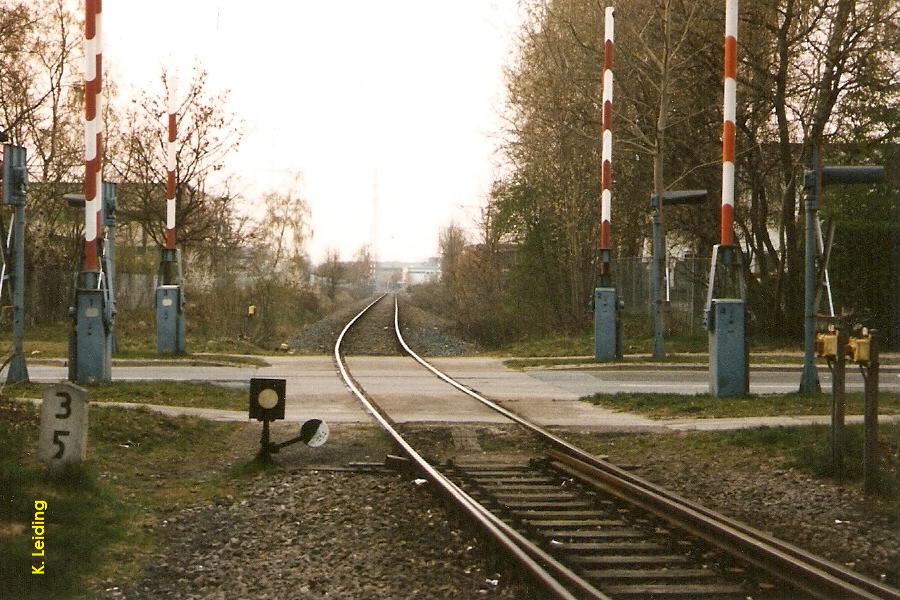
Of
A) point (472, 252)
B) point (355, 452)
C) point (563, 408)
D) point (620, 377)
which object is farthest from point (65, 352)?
point (472, 252)

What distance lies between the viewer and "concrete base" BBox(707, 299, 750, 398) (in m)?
14.9

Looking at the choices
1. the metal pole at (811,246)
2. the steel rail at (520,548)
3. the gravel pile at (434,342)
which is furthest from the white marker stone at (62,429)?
the gravel pile at (434,342)

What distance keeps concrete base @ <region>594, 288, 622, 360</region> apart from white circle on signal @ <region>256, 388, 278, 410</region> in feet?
41.1

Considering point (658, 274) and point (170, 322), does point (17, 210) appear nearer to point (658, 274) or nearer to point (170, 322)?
point (170, 322)

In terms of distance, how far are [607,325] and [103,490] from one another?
15.4 meters

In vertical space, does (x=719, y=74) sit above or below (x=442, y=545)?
above

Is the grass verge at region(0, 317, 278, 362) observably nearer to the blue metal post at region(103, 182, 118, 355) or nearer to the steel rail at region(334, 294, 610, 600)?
the blue metal post at region(103, 182, 118, 355)

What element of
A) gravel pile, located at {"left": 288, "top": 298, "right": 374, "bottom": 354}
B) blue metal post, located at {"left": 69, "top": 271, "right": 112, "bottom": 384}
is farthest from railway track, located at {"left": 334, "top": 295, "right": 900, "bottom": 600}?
gravel pile, located at {"left": 288, "top": 298, "right": 374, "bottom": 354}

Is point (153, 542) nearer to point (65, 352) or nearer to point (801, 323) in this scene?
point (65, 352)

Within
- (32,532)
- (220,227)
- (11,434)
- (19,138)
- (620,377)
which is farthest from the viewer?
(220,227)

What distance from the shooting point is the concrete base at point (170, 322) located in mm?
23000

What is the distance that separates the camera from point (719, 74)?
2670 cm

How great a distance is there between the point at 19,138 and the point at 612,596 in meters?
33.9

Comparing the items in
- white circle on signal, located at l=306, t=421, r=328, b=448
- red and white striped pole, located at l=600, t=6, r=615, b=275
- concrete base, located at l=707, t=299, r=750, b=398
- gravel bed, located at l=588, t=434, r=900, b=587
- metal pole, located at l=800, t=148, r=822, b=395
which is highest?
red and white striped pole, located at l=600, t=6, r=615, b=275
